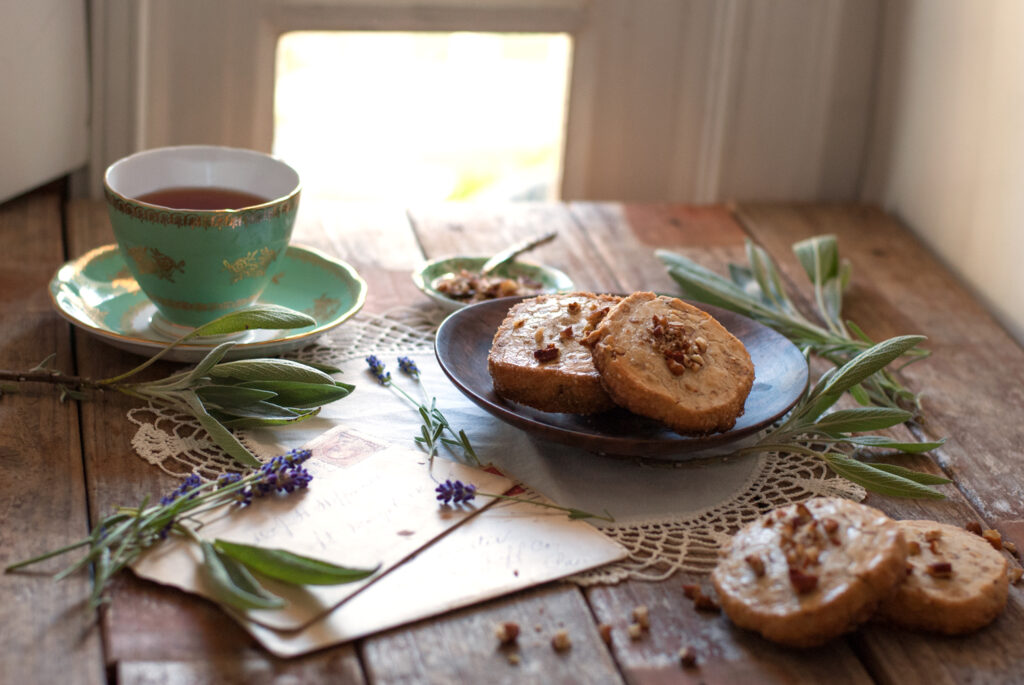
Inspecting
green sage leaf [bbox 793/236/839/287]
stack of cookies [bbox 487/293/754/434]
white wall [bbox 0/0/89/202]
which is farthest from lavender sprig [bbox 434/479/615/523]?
white wall [bbox 0/0/89/202]

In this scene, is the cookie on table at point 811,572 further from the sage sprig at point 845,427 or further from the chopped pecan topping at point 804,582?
the sage sprig at point 845,427

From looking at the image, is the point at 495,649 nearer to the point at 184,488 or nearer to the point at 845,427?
the point at 184,488

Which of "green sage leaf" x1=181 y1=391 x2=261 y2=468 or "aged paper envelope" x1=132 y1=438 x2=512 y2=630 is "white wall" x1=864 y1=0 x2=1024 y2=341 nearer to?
"aged paper envelope" x1=132 y1=438 x2=512 y2=630

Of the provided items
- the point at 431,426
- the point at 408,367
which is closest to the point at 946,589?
the point at 431,426

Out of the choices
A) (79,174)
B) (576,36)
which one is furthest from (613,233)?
(79,174)

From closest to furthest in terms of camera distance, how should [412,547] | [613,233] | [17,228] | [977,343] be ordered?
[412,547] < [977,343] < [17,228] < [613,233]

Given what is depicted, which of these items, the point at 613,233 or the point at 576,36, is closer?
the point at 613,233

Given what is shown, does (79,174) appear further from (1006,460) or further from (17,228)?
(1006,460)

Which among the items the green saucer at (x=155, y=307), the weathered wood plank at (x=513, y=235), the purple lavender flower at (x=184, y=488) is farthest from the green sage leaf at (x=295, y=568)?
the weathered wood plank at (x=513, y=235)
